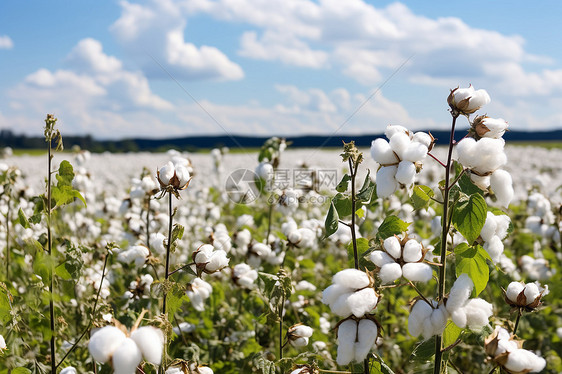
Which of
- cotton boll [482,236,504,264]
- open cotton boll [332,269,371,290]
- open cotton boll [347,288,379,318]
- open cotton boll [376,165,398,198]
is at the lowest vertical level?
open cotton boll [347,288,379,318]

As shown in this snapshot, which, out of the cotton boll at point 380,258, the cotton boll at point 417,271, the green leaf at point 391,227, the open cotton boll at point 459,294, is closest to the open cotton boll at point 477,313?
the open cotton boll at point 459,294

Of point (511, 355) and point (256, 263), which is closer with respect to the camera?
point (511, 355)

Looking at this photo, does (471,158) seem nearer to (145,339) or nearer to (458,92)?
(458,92)

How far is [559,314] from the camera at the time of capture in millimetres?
4613

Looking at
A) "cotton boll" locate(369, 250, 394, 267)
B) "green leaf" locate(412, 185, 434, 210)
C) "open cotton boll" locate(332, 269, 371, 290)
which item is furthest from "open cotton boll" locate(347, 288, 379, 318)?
"green leaf" locate(412, 185, 434, 210)

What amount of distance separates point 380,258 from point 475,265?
0.37 metres

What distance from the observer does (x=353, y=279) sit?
1.55m

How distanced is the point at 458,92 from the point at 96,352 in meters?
1.49

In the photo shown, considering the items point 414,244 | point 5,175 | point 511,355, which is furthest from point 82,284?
point 511,355

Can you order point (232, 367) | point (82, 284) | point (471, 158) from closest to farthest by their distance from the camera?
point (471, 158), point (232, 367), point (82, 284)

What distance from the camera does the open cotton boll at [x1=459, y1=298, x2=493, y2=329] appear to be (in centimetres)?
162

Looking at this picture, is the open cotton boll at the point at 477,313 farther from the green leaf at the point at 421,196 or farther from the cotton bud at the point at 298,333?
the cotton bud at the point at 298,333

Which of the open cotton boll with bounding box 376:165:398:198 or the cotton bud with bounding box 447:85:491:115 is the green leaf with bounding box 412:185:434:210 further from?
the cotton bud with bounding box 447:85:491:115

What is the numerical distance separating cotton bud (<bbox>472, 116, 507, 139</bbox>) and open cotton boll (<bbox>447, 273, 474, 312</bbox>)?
1.79ft
